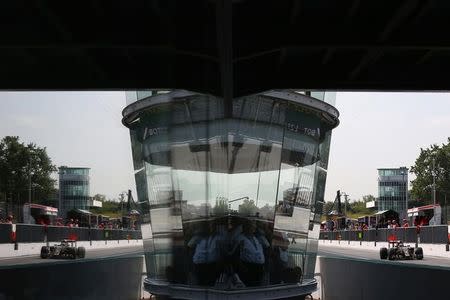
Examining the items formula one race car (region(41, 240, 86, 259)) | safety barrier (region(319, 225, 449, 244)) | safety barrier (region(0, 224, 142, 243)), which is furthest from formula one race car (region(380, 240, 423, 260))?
safety barrier (region(0, 224, 142, 243))

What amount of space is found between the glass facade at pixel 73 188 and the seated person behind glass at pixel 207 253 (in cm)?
13648

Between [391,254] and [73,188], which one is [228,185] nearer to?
[391,254]

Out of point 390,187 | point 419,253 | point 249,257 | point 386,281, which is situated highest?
point 390,187

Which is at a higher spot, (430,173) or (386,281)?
(430,173)

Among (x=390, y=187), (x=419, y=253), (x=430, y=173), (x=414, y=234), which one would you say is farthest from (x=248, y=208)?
(x=390, y=187)

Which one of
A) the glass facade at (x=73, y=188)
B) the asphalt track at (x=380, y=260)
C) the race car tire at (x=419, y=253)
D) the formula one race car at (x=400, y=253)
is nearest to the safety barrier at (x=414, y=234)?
the asphalt track at (x=380, y=260)

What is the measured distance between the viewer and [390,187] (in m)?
184

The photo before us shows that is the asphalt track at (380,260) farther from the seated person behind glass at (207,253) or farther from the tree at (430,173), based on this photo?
the tree at (430,173)

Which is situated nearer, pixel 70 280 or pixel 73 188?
pixel 70 280

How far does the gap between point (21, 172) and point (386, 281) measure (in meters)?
146
